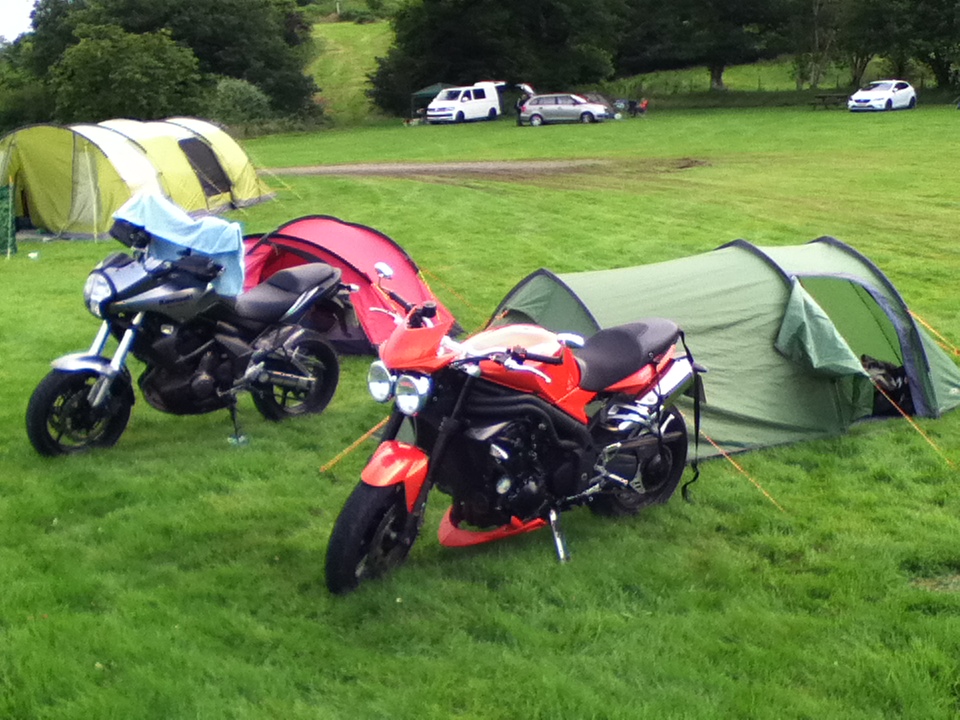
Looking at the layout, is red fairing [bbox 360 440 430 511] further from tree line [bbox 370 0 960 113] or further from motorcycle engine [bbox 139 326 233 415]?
tree line [bbox 370 0 960 113]

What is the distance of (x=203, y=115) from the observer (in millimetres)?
40562

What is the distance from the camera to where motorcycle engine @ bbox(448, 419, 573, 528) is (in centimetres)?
470

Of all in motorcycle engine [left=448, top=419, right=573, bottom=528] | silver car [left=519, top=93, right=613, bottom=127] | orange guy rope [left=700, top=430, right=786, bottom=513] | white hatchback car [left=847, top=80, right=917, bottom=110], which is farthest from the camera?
silver car [left=519, top=93, right=613, bottom=127]

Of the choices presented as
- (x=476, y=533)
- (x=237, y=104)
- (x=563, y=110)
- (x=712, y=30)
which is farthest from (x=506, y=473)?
(x=712, y=30)

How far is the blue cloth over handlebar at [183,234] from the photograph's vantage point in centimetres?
650

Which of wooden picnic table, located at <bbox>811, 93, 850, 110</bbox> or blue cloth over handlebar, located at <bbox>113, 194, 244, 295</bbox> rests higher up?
blue cloth over handlebar, located at <bbox>113, 194, 244, 295</bbox>

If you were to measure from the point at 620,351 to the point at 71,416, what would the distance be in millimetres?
3467

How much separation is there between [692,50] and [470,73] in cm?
1081

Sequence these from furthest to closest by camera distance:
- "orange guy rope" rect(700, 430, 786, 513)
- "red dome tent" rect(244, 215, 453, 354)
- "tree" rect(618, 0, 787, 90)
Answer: "tree" rect(618, 0, 787, 90)
"red dome tent" rect(244, 215, 453, 354)
"orange guy rope" rect(700, 430, 786, 513)

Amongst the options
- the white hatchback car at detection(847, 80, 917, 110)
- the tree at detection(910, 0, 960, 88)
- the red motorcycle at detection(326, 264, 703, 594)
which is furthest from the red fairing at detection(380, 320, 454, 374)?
the tree at detection(910, 0, 960, 88)

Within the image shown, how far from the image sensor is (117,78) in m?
38.2

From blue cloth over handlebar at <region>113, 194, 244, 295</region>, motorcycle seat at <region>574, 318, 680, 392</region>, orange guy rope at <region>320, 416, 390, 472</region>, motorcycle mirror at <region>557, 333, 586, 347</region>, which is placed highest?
blue cloth over handlebar at <region>113, 194, 244, 295</region>

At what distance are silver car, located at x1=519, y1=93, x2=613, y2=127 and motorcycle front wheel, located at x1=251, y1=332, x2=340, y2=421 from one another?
32.3m

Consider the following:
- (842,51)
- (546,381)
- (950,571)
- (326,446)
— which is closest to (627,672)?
(546,381)
